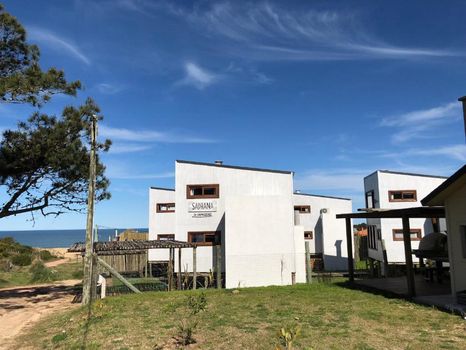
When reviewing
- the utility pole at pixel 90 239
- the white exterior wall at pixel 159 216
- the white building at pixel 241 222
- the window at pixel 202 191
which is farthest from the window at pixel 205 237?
the utility pole at pixel 90 239

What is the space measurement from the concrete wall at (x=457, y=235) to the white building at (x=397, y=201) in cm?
1614

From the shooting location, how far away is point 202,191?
23.3 meters

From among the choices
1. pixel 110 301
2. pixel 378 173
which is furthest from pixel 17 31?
pixel 378 173

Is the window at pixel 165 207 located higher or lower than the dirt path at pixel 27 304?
higher

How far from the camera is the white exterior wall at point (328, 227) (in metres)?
30.3

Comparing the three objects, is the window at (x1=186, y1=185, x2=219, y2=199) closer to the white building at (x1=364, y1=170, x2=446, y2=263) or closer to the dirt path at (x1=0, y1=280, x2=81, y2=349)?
the dirt path at (x1=0, y1=280, x2=81, y2=349)

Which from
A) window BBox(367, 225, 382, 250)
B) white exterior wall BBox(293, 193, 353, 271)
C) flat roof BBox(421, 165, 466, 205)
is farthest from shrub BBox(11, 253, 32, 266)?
flat roof BBox(421, 165, 466, 205)

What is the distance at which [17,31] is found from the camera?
44.5ft

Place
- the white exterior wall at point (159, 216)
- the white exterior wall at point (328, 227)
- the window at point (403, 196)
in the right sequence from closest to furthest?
the window at point (403, 196) < the white exterior wall at point (159, 216) < the white exterior wall at point (328, 227)

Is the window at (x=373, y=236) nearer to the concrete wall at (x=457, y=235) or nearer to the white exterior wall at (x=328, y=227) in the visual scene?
the white exterior wall at (x=328, y=227)

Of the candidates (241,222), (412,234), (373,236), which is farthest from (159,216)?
(412,234)

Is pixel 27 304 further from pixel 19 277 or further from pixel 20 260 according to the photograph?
pixel 20 260

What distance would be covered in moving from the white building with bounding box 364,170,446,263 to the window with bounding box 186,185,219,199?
12.0m

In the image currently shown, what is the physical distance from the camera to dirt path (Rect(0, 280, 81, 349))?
12.0 metres
